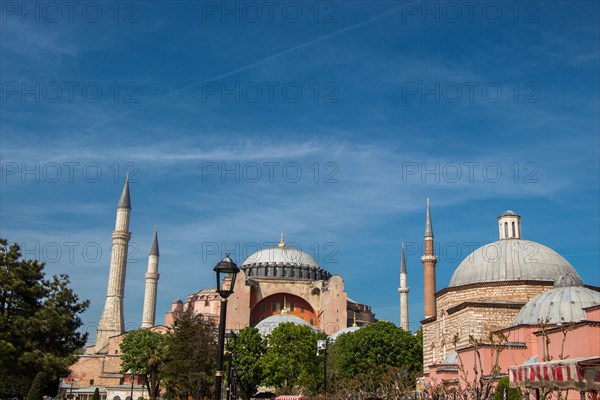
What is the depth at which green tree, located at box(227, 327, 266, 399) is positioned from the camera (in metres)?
36.2

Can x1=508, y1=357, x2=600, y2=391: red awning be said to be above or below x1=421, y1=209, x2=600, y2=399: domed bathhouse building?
below

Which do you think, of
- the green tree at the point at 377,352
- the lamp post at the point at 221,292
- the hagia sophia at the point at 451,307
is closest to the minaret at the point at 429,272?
the hagia sophia at the point at 451,307

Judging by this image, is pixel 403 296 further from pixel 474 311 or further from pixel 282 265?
pixel 474 311

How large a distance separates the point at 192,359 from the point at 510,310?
15.3m

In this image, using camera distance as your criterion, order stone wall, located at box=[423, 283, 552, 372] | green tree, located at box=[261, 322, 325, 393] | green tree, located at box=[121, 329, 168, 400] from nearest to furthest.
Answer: stone wall, located at box=[423, 283, 552, 372] → green tree, located at box=[261, 322, 325, 393] → green tree, located at box=[121, 329, 168, 400]

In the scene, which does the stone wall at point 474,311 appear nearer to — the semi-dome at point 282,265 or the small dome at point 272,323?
the small dome at point 272,323

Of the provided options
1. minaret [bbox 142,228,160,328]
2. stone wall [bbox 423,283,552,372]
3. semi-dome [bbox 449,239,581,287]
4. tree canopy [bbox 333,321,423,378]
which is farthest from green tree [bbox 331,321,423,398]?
minaret [bbox 142,228,160,328]

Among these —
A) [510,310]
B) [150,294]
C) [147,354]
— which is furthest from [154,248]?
[510,310]

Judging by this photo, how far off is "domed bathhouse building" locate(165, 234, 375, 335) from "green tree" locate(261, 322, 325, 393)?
533 inches

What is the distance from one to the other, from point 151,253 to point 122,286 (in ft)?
24.7

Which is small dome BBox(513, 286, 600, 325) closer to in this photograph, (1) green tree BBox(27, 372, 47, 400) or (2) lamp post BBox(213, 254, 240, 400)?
(2) lamp post BBox(213, 254, 240, 400)

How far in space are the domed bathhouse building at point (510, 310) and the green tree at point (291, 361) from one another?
6690mm

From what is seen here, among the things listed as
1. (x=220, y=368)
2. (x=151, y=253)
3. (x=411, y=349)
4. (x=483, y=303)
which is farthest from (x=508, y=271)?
(x=151, y=253)

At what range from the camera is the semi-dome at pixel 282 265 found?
60375 millimetres
